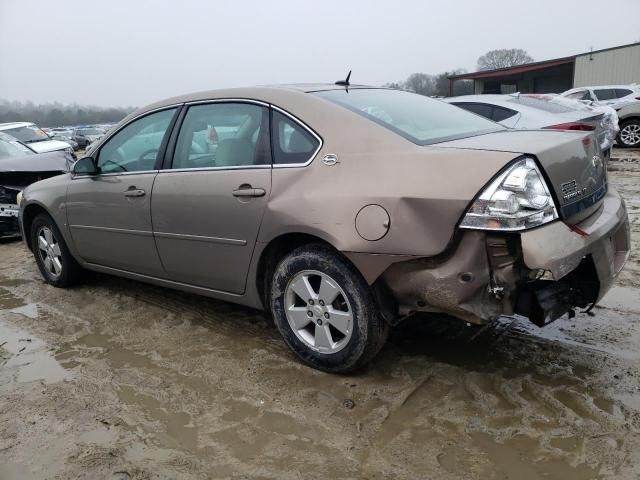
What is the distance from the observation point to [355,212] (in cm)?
257

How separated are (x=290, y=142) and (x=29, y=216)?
10.5ft

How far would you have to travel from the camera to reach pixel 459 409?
2545mm

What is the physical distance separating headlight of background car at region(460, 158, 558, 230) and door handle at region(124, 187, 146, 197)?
224 centimetres

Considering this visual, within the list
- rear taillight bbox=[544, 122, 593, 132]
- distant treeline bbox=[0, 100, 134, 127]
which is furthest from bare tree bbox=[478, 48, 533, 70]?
rear taillight bbox=[544, 122, 593, 132]

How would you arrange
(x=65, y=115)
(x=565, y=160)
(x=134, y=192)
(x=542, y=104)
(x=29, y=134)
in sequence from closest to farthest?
(x=565, y=160) → (x=134, y=192) → (x=542, y=104) → (x=29, y=134) → (x=65, y=115)

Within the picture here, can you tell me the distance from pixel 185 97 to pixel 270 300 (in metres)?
1.54

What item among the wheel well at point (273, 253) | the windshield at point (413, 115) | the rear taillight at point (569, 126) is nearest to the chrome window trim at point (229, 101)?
the windshield at point (413, 115)

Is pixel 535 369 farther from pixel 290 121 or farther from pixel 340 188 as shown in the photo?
pixel 290 121

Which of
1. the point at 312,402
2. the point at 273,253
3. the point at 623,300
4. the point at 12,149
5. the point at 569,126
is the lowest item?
the point at 623,300

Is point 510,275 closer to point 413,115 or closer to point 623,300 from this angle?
point 413,115

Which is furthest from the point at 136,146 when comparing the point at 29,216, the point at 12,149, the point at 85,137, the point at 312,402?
the point at 85,137

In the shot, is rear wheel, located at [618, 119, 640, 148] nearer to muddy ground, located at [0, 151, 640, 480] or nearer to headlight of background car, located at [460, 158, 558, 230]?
muddy ground, located at [0, 151, 640, 480]

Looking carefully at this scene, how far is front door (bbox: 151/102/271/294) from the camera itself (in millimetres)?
3049

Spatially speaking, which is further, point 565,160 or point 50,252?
point 50,252
